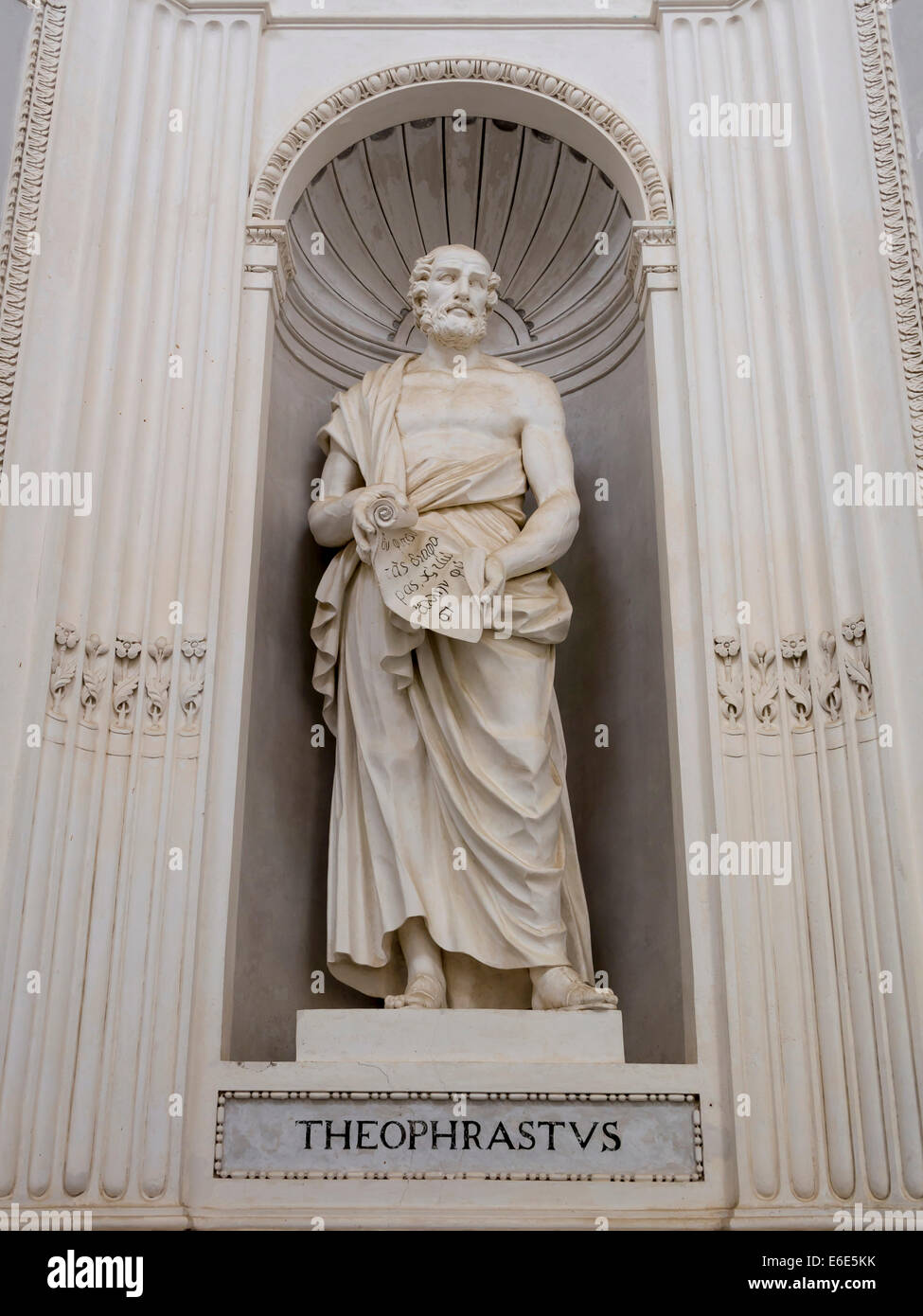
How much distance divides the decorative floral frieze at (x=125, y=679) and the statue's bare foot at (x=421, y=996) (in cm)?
114

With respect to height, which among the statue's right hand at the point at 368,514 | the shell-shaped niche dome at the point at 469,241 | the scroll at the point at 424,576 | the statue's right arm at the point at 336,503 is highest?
the shell-shaped niche dome at the point at 469,241

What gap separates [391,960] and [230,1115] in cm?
78

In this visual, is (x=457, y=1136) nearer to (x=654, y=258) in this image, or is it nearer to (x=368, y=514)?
(x=368, y=514)

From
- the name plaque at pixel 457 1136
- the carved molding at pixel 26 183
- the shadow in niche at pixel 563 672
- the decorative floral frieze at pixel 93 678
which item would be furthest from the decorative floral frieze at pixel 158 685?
the name plaque at pixel 457 1136

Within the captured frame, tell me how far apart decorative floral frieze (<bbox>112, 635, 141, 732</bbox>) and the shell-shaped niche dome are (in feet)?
5.13

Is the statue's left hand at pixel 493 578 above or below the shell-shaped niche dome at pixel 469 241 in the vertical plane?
below

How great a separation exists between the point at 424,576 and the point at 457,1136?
1630mm

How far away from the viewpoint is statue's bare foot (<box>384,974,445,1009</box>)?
448 cm

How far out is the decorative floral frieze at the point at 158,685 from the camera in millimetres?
4664

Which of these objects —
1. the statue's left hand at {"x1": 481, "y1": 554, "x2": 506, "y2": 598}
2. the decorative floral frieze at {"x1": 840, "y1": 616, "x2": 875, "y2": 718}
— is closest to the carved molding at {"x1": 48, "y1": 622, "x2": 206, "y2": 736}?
the statue's left hand at {"x1": 481, "y1": 554, "x2": 506, "y2": 598}

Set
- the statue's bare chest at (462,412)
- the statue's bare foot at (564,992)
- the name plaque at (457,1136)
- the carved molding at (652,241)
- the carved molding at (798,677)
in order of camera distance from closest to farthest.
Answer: the name plaque at (457,1136)
the statue's bare foot at (564,992)
the carved molding at (798,677)
the statue's bare chest at (462,412)
the carved molding at (652,241)

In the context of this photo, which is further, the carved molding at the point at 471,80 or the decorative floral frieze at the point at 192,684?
the carved molding at the point at 471,80

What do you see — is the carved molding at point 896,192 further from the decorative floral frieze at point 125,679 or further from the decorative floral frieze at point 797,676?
Answer: the decorative floral frieze at point 125,679

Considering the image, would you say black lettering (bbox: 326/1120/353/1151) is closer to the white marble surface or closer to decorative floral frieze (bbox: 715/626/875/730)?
the white marble surface
